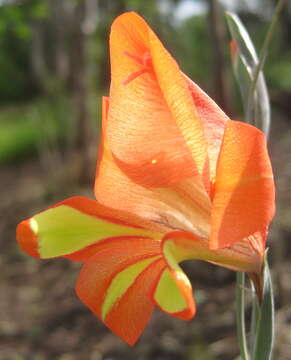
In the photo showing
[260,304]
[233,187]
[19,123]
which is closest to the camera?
[233,187]

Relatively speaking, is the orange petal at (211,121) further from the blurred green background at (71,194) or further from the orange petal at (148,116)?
the blurred green background at (71,194)

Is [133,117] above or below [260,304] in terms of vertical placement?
above

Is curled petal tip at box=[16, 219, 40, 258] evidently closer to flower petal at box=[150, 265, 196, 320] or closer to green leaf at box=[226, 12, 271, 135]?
flower petal at box=[150, 265, 196, 320]

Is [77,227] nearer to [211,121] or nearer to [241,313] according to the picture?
[211,121]

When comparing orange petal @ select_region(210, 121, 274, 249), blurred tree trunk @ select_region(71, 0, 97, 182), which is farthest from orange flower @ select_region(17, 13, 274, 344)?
blurred tree trunk @ select_region(71, 0, 97, 182)

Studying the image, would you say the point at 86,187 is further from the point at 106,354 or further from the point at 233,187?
the point at 233,187

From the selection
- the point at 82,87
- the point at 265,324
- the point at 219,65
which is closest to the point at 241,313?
the point at 265,324

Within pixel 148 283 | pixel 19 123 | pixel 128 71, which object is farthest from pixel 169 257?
pixel 19 123
